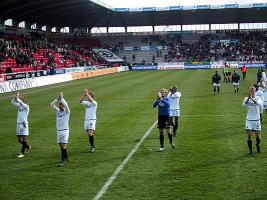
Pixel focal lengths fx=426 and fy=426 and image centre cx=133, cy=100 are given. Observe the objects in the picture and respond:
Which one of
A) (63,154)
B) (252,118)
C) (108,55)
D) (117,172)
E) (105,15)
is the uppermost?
(105,15)

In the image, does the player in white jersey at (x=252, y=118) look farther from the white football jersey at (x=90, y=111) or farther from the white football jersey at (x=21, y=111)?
the white football jersey at (x=21, y=111)

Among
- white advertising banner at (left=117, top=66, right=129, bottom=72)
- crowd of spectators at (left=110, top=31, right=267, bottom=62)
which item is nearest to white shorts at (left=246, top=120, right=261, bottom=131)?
white advertising banner at (left=117, top=66, right=129, bottom=72)

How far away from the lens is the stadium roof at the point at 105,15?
64.3 metres

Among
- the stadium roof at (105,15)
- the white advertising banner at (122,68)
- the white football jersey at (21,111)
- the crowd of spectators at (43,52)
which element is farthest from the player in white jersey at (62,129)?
the white advertising banner at (122,68)

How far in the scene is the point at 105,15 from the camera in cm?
8819

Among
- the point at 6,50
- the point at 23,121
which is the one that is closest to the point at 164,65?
the point at 6,50

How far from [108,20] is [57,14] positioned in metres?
21.5

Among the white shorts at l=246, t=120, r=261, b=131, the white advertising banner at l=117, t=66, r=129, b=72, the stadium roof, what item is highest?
the stadium roof

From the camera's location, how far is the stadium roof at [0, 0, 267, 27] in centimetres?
6431

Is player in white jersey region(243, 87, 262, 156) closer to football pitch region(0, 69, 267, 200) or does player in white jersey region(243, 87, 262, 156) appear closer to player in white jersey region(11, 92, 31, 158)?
football pitch region(0, 69, 267, 200)

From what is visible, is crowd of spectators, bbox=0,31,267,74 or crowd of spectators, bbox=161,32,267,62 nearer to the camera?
crowd of spectators, bbox=0,31,267,74

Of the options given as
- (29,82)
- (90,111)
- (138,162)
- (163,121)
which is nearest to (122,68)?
(29,82)

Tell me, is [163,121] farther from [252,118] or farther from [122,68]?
[122,68]

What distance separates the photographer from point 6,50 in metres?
51.3
